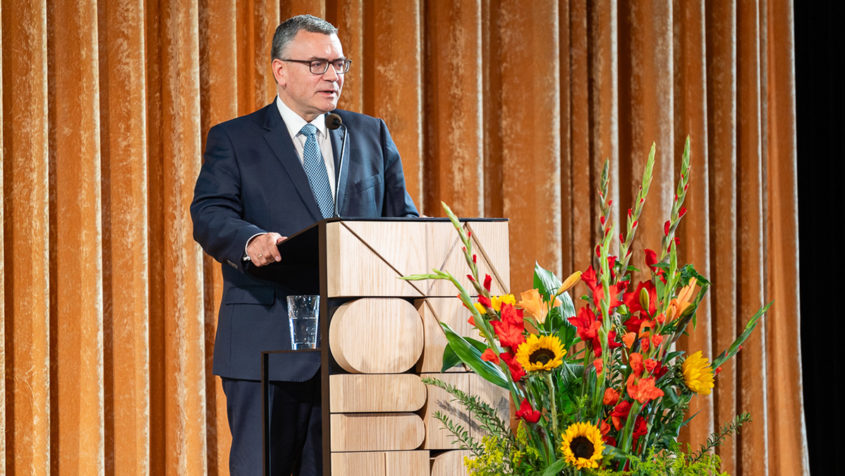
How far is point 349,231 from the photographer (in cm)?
156

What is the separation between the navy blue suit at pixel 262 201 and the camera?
2025 mm

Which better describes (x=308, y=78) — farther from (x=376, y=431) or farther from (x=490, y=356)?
(x=490, y=356)

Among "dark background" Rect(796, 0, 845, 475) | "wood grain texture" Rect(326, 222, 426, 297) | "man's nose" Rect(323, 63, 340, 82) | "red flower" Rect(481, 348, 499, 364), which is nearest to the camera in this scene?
"red flower" Rect(481, 348, 499, 364)

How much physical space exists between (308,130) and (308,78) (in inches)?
4.5

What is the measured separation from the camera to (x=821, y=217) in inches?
162

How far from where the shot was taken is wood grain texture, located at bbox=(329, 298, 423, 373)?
1562 mm

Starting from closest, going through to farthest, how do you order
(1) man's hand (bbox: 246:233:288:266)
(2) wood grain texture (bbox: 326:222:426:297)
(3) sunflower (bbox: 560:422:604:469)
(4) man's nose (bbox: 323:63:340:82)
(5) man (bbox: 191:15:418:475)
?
(3) sunflower (bbox: 560:422:604:469) < (2) wood grain texture (bbox: 326:222:426:297) < (1) man's hand (bbox: 246:233:288:266) < (5) man (bbox: 191:15:418:475) < (4) man's nose (bbox: 323:63:340:82)

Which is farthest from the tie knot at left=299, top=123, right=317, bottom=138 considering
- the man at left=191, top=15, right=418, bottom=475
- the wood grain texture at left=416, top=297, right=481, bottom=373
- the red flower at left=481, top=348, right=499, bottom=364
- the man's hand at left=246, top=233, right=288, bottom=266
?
the red flower at left=481, top=348, right=499, bottom=364

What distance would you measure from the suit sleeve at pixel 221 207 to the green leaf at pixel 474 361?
54 cm

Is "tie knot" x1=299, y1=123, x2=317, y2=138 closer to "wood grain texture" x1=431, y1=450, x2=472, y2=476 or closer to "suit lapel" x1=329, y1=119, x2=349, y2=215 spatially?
"suit lapel" x1=329, y1=119, x2=349, y2=215

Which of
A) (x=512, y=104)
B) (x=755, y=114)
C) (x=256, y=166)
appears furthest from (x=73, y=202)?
(x=755, y=114)

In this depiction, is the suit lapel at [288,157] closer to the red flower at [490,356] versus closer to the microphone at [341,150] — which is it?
the microphone at [341,150]

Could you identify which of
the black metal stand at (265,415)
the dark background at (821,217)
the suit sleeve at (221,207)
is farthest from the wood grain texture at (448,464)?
the dark background at (821,217)

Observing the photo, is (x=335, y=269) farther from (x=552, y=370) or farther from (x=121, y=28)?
(x=121, y=28)
